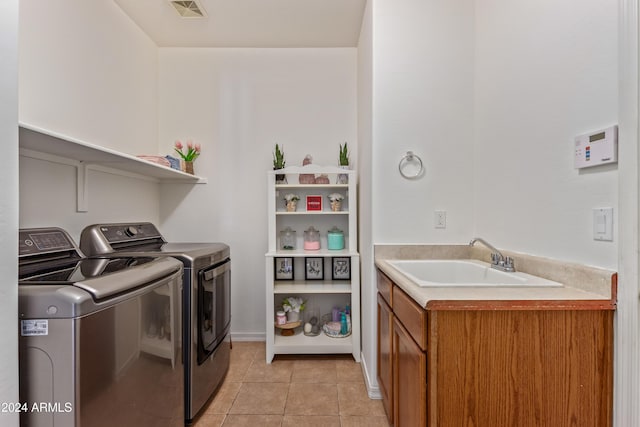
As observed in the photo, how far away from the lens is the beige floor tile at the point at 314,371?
83.3 inches

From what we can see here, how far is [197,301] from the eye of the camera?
172cm

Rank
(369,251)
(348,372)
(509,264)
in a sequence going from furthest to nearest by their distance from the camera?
(348,372)
(369,251)
(509,264)

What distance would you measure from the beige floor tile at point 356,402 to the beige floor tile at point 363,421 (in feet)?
0.12

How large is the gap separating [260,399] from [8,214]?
1655mm

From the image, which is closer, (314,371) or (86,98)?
(86,98)

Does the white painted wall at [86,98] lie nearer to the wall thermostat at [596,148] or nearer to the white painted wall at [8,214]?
the white painted wall at [8,214]

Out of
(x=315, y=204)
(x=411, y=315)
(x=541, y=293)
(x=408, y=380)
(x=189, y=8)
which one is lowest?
(x=408, y=380)

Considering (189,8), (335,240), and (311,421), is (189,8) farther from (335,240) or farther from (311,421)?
(311,421)

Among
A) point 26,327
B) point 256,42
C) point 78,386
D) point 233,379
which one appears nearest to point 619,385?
point 78,386

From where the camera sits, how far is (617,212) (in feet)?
3.21

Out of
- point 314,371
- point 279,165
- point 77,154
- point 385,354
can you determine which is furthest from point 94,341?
point 279,165

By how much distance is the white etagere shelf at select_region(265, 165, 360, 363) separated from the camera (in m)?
2.36

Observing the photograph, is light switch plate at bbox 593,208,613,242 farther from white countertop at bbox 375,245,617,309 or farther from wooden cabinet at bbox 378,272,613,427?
wooden cabinet at bbox 378,272,613,427

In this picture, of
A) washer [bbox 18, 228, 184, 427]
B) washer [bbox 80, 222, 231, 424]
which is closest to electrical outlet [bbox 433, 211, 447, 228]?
washer [bbox 80, 222, 231, 424]
